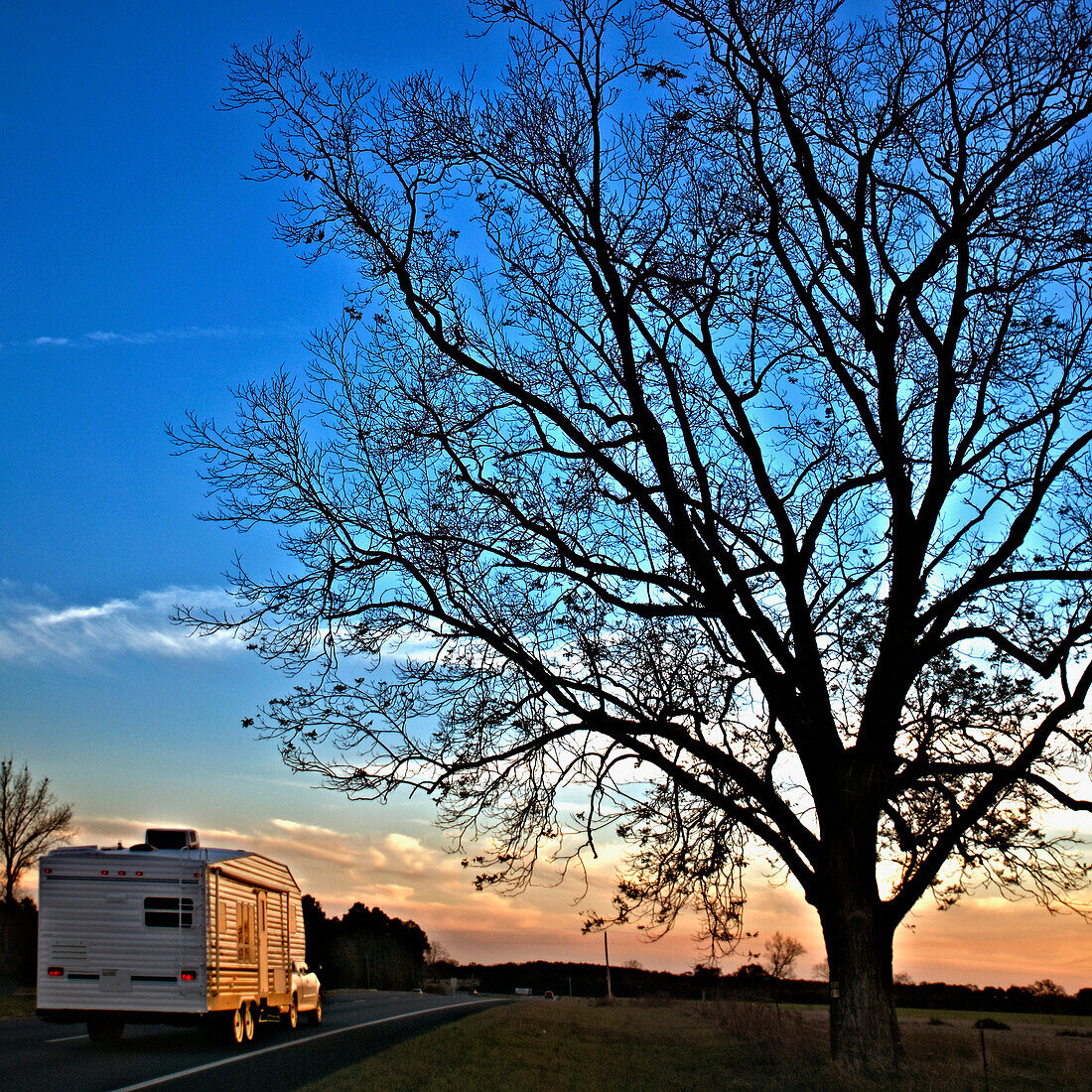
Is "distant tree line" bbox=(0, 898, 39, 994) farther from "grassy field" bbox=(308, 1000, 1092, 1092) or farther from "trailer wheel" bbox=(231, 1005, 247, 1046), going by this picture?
"trailer wheel" bbox=(231, 1005, 247, 1046)

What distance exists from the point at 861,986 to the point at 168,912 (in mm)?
11044

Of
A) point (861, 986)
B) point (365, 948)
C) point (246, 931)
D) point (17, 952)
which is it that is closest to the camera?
point (861, 986)

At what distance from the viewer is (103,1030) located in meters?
18.8

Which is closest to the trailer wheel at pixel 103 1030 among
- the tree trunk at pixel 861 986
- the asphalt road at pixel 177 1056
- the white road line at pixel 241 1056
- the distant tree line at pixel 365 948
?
the asphalt road at pixel 177 1056

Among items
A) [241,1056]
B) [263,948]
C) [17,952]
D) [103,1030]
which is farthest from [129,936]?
[17,952]

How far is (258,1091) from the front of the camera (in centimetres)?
1186

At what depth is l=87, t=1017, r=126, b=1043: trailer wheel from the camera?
18.5 m

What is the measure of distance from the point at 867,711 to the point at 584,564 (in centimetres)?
437

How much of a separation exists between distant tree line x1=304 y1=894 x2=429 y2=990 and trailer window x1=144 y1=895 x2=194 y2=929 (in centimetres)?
6926

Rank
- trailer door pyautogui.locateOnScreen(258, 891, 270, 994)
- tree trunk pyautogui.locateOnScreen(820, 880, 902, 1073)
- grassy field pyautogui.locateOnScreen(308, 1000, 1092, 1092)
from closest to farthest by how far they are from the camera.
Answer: tree trunk pyautogui.locateOnScreen(820, 880, 902, 1073)
grassy field pyautogui.locateOnScreen(308, 1000, 1092, 1092)
trailer door pyautogui.locateOnScreen(258, 891, 270, 994)

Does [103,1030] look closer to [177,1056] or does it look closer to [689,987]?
[177,1056]

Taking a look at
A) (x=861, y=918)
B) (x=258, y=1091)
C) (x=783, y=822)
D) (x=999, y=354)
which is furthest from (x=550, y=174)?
(x=258, y=1091)

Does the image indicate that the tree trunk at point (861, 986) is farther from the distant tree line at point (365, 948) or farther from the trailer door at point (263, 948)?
the distant tree line at point (365, 948)

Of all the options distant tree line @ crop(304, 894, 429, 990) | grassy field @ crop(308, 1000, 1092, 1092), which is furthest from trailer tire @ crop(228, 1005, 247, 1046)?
distant tree line @ crop(304, 894, 429, 990)
